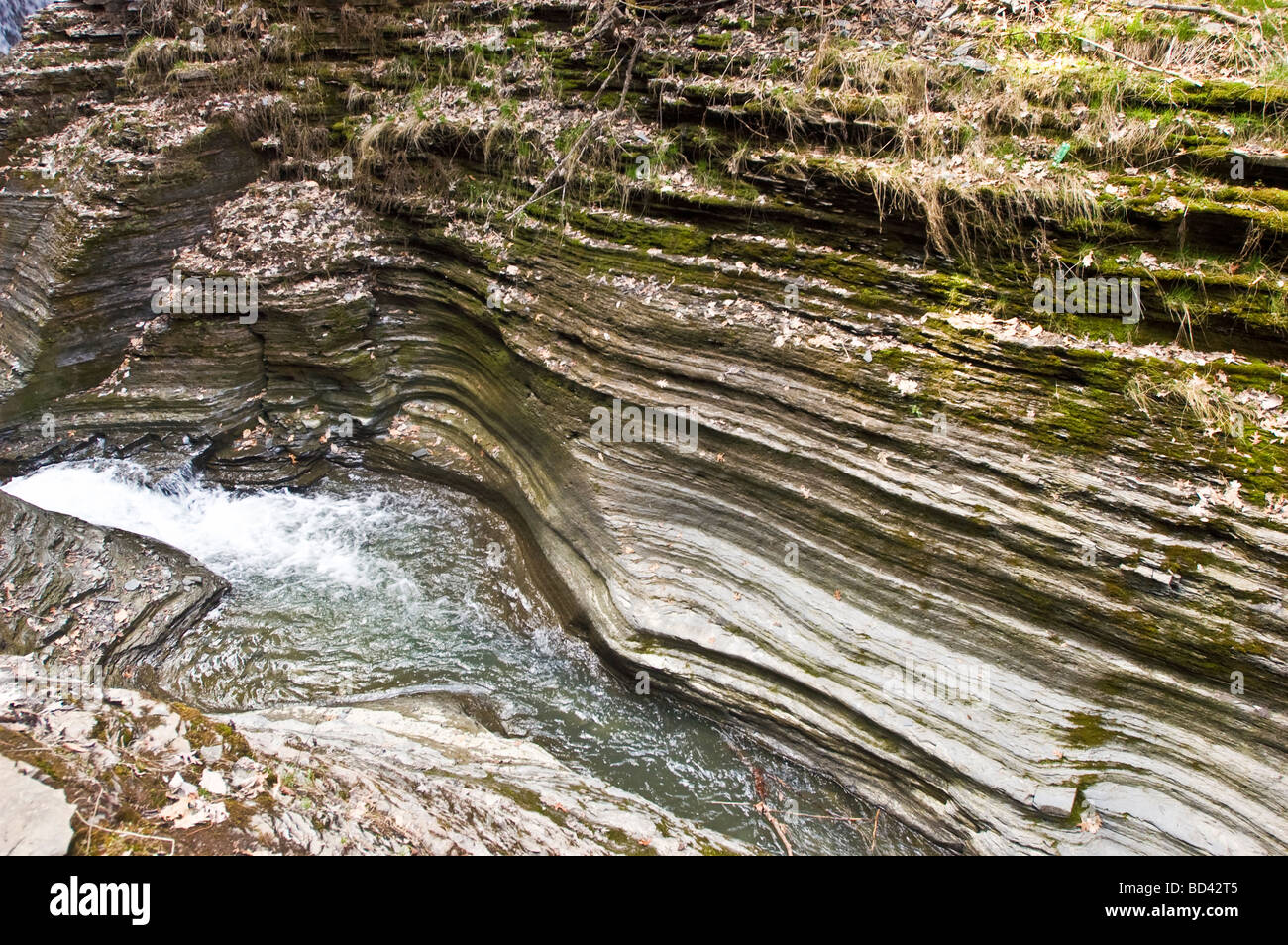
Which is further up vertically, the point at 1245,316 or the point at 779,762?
the point at 1245,316

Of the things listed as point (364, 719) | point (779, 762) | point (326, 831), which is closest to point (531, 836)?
point (326, 831)

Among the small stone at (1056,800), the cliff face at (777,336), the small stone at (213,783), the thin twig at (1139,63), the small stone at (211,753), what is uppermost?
the thin twig at (1139,63)

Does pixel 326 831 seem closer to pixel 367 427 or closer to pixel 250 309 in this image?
pixel 367 427

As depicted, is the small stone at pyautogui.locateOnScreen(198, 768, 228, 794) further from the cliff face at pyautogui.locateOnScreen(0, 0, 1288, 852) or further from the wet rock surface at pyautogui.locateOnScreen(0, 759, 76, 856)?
the cliff face at pyautogui.locateOnScreen(0, 0, 1288, 852)

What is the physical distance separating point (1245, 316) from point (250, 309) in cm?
856

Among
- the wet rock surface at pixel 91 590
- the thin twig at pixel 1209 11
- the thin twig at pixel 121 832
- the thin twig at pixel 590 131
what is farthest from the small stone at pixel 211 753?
the thin twig at pixel 1209 11

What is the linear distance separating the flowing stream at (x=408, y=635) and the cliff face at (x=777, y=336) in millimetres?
316

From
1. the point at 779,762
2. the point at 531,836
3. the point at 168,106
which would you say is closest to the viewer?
the point at 531,836

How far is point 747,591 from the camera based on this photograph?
17.1 ft

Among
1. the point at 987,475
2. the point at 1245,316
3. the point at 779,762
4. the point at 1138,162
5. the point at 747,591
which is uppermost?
the point at 1138,162

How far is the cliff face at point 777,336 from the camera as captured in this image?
4180mm

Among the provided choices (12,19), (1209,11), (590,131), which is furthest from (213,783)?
(12,19)

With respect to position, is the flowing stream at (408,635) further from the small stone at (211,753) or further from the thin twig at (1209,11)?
the thin twig at (1209,11)

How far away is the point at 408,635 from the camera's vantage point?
589 centimetres
